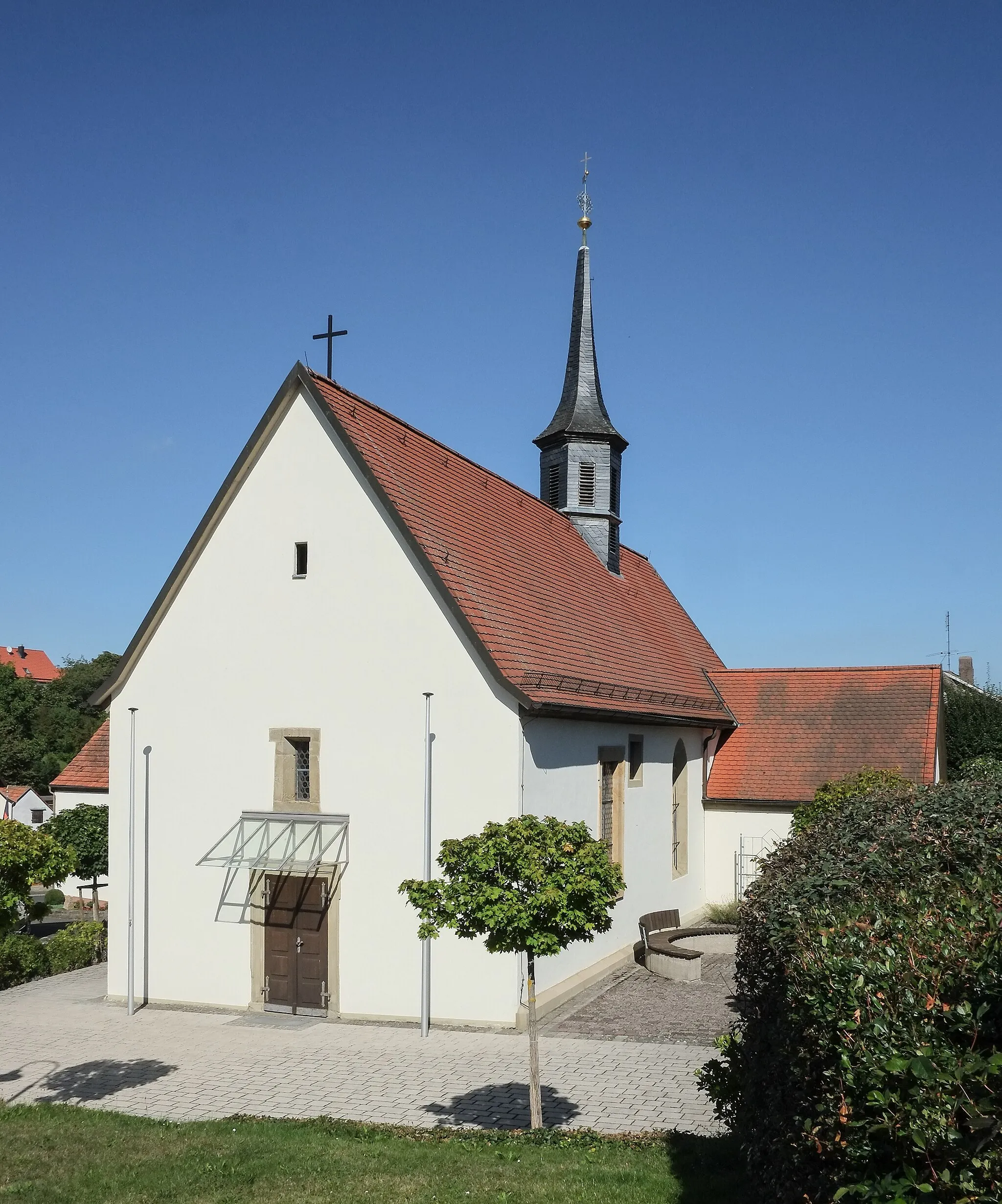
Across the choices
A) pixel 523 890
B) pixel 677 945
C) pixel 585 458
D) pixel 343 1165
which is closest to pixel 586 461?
pixel 585 458

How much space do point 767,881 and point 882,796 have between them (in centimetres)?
160

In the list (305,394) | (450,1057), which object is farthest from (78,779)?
(450,1057)

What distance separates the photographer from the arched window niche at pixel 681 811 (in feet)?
76.7

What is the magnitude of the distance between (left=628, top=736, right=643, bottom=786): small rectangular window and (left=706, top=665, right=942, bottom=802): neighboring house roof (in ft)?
16.2

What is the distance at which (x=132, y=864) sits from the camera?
17.3 metres

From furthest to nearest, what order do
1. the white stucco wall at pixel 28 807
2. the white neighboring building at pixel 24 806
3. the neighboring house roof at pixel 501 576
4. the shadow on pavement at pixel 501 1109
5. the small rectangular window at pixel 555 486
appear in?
1. the white stucco wall at pixel 28 807
2. the white neighboring building at pixel 24 806
3. the small rectangular window at pixel 555 486
4. the neighboring house roof at pixel 501 576
5. the shadow on pavement at pixel 501 1109

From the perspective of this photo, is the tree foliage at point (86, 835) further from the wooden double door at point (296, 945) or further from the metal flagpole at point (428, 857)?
the metal flagpole at point (428, 857)

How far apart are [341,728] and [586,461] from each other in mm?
10888

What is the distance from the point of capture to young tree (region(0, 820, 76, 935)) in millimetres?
11797

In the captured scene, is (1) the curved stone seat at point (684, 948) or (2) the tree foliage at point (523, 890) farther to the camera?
(1) the curved stone seat at point (684, 948)

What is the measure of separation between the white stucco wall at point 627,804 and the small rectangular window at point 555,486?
5983 millimetres

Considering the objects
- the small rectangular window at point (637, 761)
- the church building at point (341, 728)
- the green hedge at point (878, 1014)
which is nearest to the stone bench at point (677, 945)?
the church building at point (341, 728)

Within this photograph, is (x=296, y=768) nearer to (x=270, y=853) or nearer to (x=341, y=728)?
(x=341, y=728)

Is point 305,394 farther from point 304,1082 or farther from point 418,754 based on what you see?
point 304,1082
